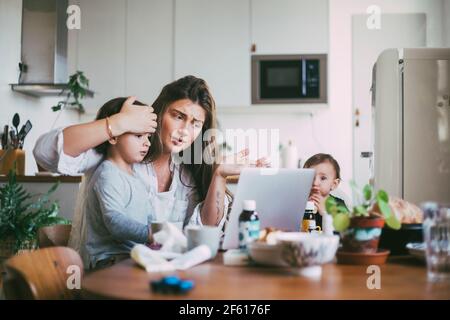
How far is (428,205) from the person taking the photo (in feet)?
3.53

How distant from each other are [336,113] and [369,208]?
312cm

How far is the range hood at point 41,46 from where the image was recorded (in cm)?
343

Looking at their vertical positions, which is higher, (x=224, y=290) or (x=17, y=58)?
(x=17, y=58)

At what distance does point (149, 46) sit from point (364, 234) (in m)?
Result: 3.28

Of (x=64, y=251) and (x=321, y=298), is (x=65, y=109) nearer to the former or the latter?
(x=64, y=251)

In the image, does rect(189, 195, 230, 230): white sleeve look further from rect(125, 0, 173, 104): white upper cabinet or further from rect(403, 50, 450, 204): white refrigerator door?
rect(125, 0, 173, 104): white upper cabinet

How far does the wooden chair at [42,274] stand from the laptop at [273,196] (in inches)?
15.7

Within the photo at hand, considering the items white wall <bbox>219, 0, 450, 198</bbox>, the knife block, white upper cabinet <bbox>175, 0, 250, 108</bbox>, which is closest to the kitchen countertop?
the knife block

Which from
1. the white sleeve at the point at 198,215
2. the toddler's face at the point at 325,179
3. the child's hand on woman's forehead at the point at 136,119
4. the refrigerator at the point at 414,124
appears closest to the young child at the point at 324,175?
the toddler's face at the point at 325,179

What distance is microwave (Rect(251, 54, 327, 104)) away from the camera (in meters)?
4.01

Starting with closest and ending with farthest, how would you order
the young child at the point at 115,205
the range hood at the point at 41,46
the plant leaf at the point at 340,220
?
the plant leaf at the point at 340,220
the young child at the point at 115,205
the range hood at the point at 41,46

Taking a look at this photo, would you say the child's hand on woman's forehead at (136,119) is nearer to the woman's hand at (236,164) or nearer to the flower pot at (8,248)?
the woman's hand at (236,164)

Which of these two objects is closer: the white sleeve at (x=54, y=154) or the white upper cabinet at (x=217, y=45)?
the white sleeve at (x=54, y=154)
